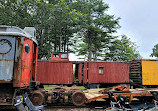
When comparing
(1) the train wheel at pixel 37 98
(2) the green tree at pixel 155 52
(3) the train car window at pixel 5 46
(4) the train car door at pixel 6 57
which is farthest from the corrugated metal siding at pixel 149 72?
(2) the green tree at pixel 155 52

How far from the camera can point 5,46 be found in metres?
5.13

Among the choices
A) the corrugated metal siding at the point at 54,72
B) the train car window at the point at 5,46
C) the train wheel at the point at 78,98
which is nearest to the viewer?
the train car window at the point at 5,46

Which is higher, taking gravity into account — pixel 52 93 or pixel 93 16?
pixel 93 16

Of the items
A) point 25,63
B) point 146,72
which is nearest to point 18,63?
point 25,63

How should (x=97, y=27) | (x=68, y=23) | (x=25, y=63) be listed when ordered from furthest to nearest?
(x=97, y=27), (x=68, y=23), (x=25, y=63)

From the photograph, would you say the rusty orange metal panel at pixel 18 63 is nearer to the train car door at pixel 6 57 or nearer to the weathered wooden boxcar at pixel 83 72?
the train car door at pixel 6 57

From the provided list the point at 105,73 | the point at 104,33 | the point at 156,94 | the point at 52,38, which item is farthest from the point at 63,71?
the point at 104,33

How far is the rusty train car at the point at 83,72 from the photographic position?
1365 cm

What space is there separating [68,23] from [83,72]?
36.6 ft

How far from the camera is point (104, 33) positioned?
30234 mm

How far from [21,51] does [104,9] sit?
2918 centimetres

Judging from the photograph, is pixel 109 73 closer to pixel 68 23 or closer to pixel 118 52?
pixel 68 23

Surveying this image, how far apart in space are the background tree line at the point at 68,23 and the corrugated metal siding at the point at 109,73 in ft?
32.0

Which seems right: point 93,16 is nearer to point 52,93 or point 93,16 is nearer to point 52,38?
point 52,38
